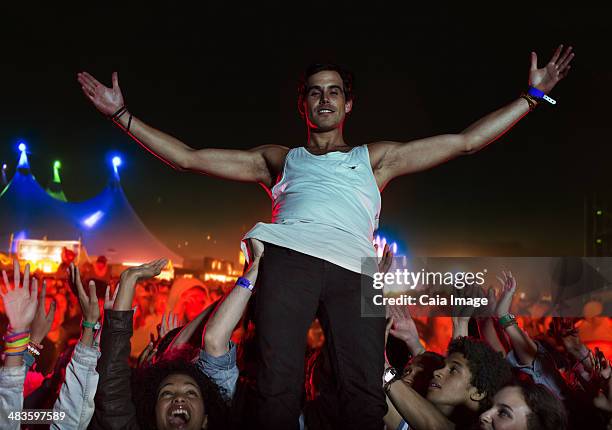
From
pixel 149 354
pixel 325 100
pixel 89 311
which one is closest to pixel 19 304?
pixel 89 311

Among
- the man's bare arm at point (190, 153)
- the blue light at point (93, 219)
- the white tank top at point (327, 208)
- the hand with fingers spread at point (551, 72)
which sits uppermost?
the blue light at point (93, 219)

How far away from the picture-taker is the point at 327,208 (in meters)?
2.58

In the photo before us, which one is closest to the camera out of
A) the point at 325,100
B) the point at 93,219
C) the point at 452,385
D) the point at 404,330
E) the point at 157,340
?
the point at 325,100

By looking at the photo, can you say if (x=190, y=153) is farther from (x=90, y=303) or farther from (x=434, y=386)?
(x=434, y=386)

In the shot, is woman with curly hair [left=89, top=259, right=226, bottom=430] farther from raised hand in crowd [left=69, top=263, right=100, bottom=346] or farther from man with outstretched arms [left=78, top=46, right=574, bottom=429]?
man with outstretched arms [left=78, top=46, right=574, bottom=429]

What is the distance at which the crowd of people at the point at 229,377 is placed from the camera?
8.29 ft

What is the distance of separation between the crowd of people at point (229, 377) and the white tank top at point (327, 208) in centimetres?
20

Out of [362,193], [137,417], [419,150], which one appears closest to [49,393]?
[137,417]

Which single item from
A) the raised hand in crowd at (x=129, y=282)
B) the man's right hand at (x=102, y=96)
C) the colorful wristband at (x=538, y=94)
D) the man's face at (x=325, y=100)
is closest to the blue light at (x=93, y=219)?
the man's right hand at (x=102, y=96)

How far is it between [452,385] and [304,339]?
1057 mm

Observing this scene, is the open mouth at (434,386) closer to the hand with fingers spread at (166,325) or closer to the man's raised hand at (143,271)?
the man's raised hand at (143,271)

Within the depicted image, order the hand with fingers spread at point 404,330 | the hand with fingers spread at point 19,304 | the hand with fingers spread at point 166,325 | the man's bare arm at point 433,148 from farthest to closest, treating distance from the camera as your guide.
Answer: the hand with fingers spread at point 166,325, the hand with fingers spread at point 404,330, the man's bare arm at point 433,148, the hand with fingers spread at point 19,304

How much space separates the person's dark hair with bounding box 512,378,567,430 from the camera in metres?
2.47

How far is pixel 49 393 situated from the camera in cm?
338
